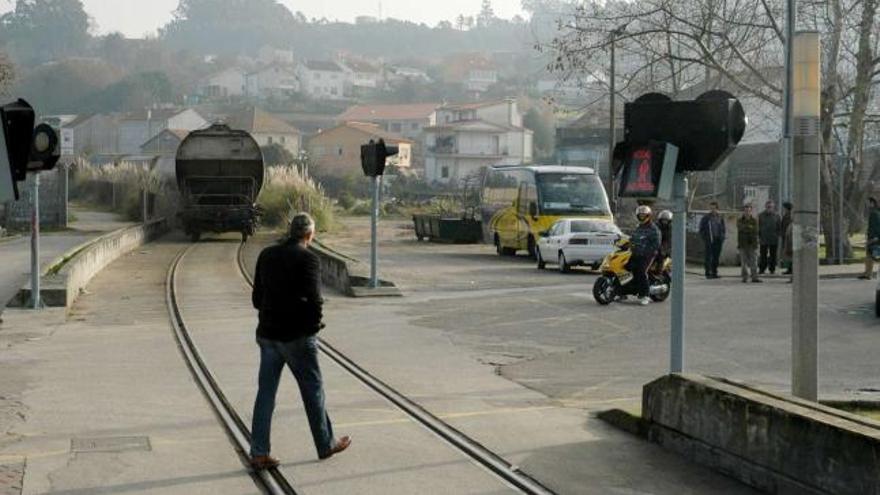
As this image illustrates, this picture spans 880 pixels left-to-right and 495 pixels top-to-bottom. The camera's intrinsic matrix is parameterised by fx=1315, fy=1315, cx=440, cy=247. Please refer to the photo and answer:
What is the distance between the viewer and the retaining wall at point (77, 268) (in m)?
20.0

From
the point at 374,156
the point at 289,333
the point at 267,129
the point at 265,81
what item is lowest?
the point at 289,333

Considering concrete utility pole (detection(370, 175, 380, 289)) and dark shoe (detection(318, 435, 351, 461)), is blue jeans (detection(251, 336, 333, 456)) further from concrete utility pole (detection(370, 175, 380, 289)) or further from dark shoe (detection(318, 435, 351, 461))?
concrete utility pole (detection(370, 175, 380, 289))

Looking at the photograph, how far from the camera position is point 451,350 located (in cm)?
1591

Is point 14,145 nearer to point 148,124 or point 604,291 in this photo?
point 604,291

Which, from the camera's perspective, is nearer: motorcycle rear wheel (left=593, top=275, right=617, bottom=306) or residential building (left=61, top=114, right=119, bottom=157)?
motorcycle rear wheel (left=593, top=275, right=617, bottom=306)

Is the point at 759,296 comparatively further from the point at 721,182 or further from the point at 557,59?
the point at 721,182

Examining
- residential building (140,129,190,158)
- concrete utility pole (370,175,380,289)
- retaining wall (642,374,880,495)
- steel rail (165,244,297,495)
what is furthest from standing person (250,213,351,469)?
residential building (140,129,190,158)

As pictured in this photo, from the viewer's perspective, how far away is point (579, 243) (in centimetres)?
2959

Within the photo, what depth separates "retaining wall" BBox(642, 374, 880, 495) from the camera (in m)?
7.48

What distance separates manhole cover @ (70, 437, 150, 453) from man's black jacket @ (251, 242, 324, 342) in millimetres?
1465

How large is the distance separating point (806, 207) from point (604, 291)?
11893mm

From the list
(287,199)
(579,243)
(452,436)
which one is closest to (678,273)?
(452,436)

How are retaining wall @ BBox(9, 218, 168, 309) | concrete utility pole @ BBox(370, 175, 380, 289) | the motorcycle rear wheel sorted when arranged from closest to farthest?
retaining wall @ BBox(9, 218, 168, 309) < the motorcycle rear wheel < concrete utility pole @ BBox(370, 175, 380, 289)

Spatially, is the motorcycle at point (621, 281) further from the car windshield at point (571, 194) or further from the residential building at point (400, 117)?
the residential building at point (400, 117)
